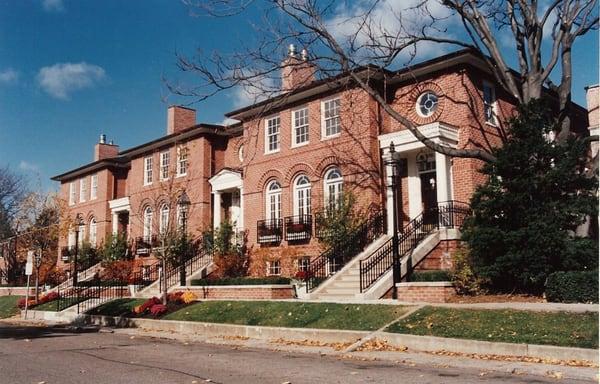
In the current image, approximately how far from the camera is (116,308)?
22.2 m

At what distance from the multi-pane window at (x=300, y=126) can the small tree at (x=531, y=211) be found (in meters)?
10.9

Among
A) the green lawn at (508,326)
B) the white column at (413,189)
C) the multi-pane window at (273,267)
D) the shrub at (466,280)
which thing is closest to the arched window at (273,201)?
the multi-pane window at (273,267)

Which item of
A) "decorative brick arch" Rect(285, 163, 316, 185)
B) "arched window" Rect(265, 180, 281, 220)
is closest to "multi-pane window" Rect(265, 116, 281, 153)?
"arched window" Rect(265, 180, 281, 220)

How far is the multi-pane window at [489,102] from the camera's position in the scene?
75.6 feet

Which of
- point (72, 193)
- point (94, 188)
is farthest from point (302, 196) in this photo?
point (72, 193)

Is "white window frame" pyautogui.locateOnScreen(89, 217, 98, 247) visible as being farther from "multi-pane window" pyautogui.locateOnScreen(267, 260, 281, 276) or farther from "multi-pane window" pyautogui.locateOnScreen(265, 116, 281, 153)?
"multi-pane window" pyautogui.locateOnScreen(267, 260, 281, 276)

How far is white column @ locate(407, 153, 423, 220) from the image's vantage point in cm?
2291

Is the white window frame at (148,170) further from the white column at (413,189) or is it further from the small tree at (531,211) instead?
the small tree at (531,211)

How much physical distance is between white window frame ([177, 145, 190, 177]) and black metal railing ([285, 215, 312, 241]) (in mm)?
8217

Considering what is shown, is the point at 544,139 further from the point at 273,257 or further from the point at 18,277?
the point at 18,277

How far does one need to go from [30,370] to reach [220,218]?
2037 cm

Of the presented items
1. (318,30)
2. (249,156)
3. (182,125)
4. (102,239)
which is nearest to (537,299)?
(318,30)

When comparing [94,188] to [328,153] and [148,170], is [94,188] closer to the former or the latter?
[148,170]

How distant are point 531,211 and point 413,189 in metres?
8.21
